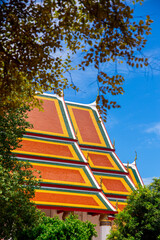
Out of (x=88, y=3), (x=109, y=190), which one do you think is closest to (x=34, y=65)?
(x=88, y=3)

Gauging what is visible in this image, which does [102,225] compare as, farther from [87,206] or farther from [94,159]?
[94,159]

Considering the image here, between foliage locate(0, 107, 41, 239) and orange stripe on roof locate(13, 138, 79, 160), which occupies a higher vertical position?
orange stripe on roof locate(13, 138, 79, 160)

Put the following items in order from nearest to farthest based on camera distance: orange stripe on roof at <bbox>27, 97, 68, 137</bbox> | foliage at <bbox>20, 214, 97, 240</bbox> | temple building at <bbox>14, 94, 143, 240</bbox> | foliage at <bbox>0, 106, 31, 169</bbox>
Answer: foliage at <bbox>20, 214, 97, 240</bbox> < foliage at <bbox>0, 106, 31, 169</bbox> < temple building at <bbox>14, 94, 143, 240</bbox> < orange stripe on roof at <bbox>27, 97, 68, 137</bbox>

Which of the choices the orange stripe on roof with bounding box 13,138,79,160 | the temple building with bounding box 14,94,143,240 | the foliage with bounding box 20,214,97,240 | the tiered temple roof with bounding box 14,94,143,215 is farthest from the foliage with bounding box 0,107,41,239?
the orange stripe on roof with bounding box 13,138,79,160

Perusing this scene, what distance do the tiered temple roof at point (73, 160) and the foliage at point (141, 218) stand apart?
2.31 meters

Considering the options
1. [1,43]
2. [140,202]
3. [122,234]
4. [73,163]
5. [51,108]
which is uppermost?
[51,108]

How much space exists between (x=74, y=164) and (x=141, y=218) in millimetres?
7604

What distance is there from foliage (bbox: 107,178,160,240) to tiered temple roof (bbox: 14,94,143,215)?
231 centimetres

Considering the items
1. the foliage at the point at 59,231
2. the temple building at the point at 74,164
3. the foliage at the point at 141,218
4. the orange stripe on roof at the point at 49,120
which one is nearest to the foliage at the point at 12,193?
the foliage at the point at 59,231

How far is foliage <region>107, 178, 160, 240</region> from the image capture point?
13752 millimetres

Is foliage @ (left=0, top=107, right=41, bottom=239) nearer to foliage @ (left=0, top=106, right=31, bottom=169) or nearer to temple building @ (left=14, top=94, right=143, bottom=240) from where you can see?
foliage @ (left=0, top=106, right=31, bottom=169)

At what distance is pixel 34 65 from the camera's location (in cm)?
700

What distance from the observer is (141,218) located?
14344 millimetres

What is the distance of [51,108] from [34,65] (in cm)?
1796
